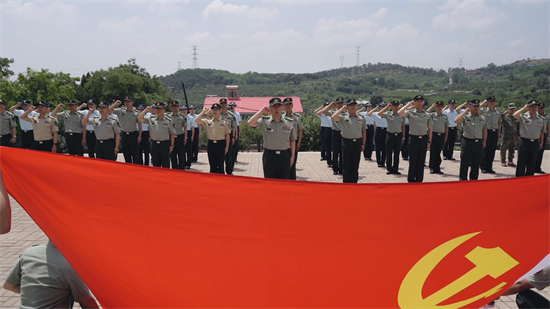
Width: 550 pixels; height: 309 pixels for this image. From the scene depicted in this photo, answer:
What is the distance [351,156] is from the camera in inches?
379

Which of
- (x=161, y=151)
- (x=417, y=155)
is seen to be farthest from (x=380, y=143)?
(x=161, y=151)

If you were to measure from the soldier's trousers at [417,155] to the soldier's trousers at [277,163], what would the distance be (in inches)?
169

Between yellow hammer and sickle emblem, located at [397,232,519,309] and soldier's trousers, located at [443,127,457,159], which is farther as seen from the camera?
soldier's trousers, located at [443,127,457,159]

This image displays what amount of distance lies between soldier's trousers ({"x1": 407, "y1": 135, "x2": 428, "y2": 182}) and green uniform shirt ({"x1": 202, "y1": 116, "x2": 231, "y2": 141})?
4817 mm

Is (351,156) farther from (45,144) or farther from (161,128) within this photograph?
(45,144)

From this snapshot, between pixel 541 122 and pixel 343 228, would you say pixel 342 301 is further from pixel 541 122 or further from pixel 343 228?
pixel 541 122

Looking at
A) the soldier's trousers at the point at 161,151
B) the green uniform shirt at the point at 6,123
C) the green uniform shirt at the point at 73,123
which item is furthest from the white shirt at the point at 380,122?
the green uniform shirt at the point at 6,123

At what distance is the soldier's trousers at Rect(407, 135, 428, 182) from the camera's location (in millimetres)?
10086

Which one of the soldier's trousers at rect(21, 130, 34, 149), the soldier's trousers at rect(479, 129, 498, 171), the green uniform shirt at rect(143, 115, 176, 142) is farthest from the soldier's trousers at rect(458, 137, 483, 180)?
the soldier's trousers at rect(21, 130, 34, 149)

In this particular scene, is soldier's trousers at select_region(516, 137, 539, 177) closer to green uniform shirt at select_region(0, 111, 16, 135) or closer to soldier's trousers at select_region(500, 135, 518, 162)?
soldier's trousers at select_region(500, 135, 518, 162)

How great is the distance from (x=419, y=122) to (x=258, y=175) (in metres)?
4.81

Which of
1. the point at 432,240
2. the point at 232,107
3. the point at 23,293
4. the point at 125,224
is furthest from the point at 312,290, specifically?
the point at 232,107

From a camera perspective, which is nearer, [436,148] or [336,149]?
[436,148]

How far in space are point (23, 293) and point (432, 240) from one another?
2977 mm
